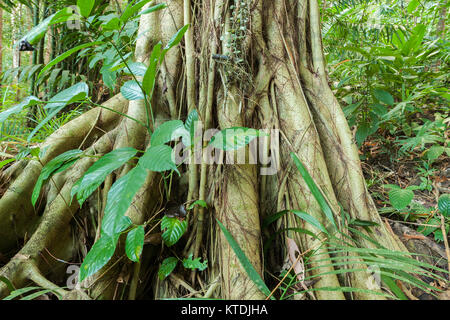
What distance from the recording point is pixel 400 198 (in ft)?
3.94

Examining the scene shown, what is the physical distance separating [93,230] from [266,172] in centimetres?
81

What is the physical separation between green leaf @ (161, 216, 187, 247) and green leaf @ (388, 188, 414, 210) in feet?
3.13

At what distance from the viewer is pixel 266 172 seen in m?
1.17

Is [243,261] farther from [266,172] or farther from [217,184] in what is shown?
[266,172]

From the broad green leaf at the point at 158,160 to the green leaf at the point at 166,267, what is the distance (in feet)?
1.69

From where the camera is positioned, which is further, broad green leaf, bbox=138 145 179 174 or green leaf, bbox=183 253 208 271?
green leaf, bbox=183 253 208 271

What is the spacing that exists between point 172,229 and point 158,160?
1.29 feet

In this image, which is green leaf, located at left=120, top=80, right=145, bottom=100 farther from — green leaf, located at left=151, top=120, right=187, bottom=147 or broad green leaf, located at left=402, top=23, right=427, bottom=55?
broad green leaf, located at left=402, top=23, right=427, bottom=55

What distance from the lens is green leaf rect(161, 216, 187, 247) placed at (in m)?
0.92

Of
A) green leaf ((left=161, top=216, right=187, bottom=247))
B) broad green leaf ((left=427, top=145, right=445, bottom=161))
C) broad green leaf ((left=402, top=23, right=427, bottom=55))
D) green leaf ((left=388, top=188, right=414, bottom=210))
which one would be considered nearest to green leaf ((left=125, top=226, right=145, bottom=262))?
green leaf ((left=161, top=216, right=187, bottom=247))

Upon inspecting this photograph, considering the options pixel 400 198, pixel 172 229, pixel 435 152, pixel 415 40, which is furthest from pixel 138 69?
pixel 415 40

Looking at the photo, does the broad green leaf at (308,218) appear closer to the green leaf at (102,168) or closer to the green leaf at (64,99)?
the green leaf at (102,168)
